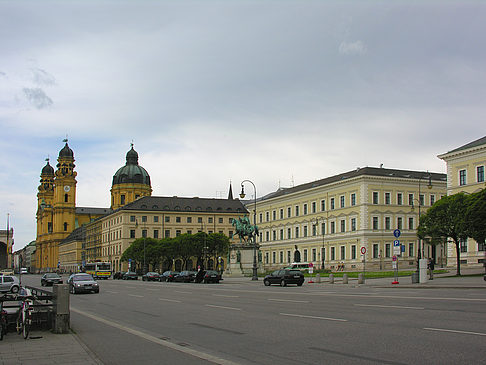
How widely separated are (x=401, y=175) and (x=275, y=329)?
8003 cm

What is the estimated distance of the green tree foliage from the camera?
147 feet

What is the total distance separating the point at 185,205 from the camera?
14462 centimetres

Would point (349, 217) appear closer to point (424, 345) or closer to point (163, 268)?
point (163, 268)

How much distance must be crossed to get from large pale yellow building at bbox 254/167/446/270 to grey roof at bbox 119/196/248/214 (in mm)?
45029

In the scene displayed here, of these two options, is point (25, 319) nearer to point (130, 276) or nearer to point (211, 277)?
point (211, 277)

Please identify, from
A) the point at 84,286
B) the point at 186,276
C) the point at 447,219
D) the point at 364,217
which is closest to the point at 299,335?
the point at 84,286

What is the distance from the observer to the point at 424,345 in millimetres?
10875

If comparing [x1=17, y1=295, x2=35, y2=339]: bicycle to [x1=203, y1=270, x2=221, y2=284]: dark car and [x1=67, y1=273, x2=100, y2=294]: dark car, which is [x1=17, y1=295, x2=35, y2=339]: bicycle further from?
[x1=203, y1=270, x2=221, y2=284]: dark car

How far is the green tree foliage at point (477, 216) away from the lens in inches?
1766

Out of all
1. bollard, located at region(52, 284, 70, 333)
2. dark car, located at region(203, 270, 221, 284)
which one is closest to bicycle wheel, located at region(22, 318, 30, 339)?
bollard, located at region(52, 284, 70, 333)

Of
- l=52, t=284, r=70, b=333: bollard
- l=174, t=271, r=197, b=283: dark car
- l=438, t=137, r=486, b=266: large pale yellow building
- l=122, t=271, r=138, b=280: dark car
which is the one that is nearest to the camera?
l=52, t=284, r=70, b=333: bollard

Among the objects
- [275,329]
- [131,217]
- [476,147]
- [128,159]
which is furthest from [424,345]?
[128,159]

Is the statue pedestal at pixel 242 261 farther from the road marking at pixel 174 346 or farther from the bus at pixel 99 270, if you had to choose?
the road marking at pixel 174 346

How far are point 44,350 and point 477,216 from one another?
134 ft
